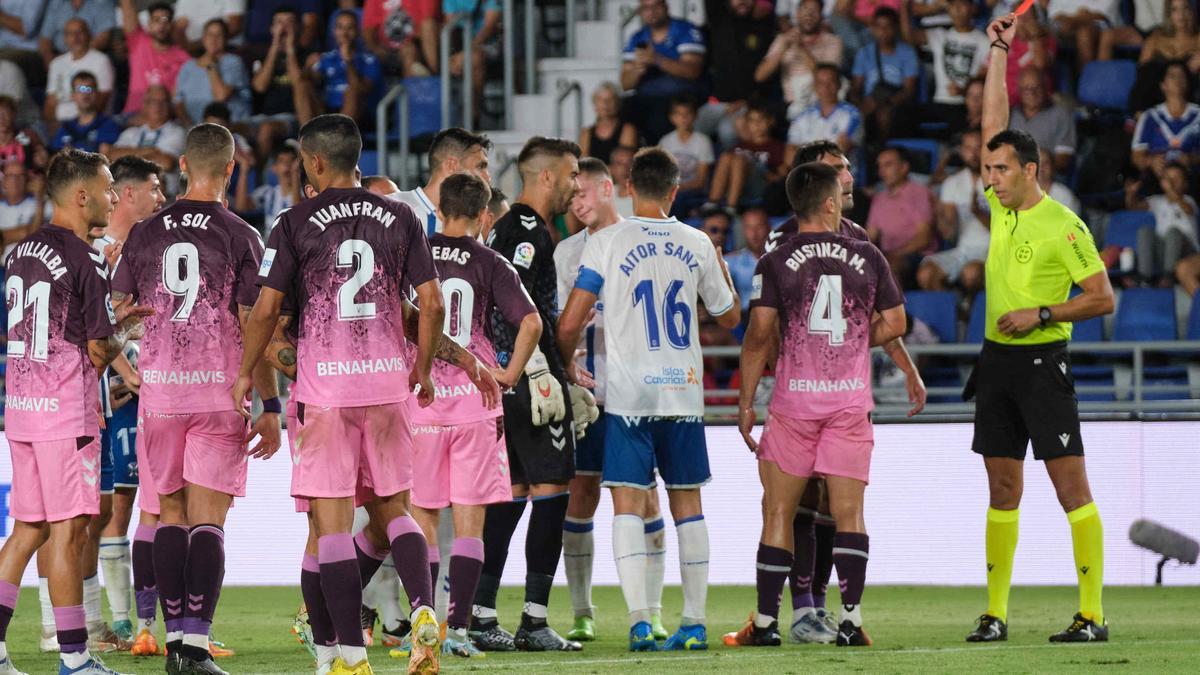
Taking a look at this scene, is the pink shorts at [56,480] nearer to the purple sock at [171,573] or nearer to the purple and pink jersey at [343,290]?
the purple sock at [171,573]

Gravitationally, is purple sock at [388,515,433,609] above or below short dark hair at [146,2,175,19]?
below

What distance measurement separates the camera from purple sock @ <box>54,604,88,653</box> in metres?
6.72

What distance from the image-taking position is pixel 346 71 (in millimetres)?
17609

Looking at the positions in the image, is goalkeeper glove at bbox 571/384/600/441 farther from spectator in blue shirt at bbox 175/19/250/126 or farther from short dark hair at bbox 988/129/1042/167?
spectator in blue shirt at bbox 175/19/250/126

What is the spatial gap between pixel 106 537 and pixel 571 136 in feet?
29.5

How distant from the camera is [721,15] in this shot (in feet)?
56.4

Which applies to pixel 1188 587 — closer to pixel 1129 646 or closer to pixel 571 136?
pixel 1129 646

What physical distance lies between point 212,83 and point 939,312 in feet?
26.9

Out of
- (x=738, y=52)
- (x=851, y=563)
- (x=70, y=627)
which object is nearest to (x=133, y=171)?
(x=70, y=627)

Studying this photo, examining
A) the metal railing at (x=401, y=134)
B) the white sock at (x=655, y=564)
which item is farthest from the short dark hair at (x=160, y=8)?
the white sock at (x=655, y=564)

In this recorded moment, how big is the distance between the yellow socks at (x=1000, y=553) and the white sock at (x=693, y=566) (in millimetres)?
1470

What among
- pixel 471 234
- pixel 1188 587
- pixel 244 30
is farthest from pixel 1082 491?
pixel 244 30

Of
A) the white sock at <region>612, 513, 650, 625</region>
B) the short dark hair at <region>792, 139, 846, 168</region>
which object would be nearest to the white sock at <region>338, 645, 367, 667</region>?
the white sock at <region>612, 513, 650, 625</region>

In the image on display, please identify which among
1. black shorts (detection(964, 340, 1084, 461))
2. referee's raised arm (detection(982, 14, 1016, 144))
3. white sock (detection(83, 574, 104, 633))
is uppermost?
referee's raised arm (detection(982, 14, 1016, 144))
